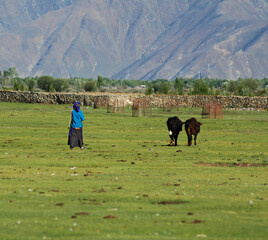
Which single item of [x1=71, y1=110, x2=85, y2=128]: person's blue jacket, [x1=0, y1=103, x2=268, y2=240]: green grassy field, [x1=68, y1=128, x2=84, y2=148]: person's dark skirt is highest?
[x1=71, y1=110, x2=85, y2=128]: person's blue jacket

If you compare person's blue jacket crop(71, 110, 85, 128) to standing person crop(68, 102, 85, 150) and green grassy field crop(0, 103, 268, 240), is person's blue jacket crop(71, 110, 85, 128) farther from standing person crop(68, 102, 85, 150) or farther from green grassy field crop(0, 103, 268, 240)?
green grassy field crop(0, 103, 268, 240)

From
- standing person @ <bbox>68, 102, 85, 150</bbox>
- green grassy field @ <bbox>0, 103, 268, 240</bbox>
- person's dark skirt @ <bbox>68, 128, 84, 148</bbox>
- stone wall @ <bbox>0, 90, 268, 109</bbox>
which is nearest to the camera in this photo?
green grassy field @ <bbox>0, 103, 268, 240</bbox>

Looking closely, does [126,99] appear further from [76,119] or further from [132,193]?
[132,193]

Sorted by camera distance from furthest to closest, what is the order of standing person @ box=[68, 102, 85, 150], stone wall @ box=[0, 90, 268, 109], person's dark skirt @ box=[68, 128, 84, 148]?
1. stone wall @ box=[0, 90, 268, 109]
2. person's dark skirt @ box=[68, 128, 84, 148]
3. standing person @ box=[68, 102, 85, 150]

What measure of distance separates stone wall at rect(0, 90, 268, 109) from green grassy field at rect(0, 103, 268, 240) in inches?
2794

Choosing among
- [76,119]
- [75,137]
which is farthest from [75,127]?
[75,137]

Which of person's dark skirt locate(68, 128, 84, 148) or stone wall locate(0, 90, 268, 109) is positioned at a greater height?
stone wall locate(0, 90, 268, 109)

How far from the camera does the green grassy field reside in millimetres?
11820

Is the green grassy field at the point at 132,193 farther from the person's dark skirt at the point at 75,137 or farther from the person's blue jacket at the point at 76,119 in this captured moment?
the person's blue jacket at the point at 76,119

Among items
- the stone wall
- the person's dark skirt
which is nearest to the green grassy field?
the person's dark skirt

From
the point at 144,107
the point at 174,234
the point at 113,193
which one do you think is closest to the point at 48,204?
the point at 113,193

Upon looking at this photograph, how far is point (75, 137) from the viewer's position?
2978 centimetres

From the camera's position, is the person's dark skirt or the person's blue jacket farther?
the person's dark skirt

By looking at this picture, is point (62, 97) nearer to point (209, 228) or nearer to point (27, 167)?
point (27, 167)
